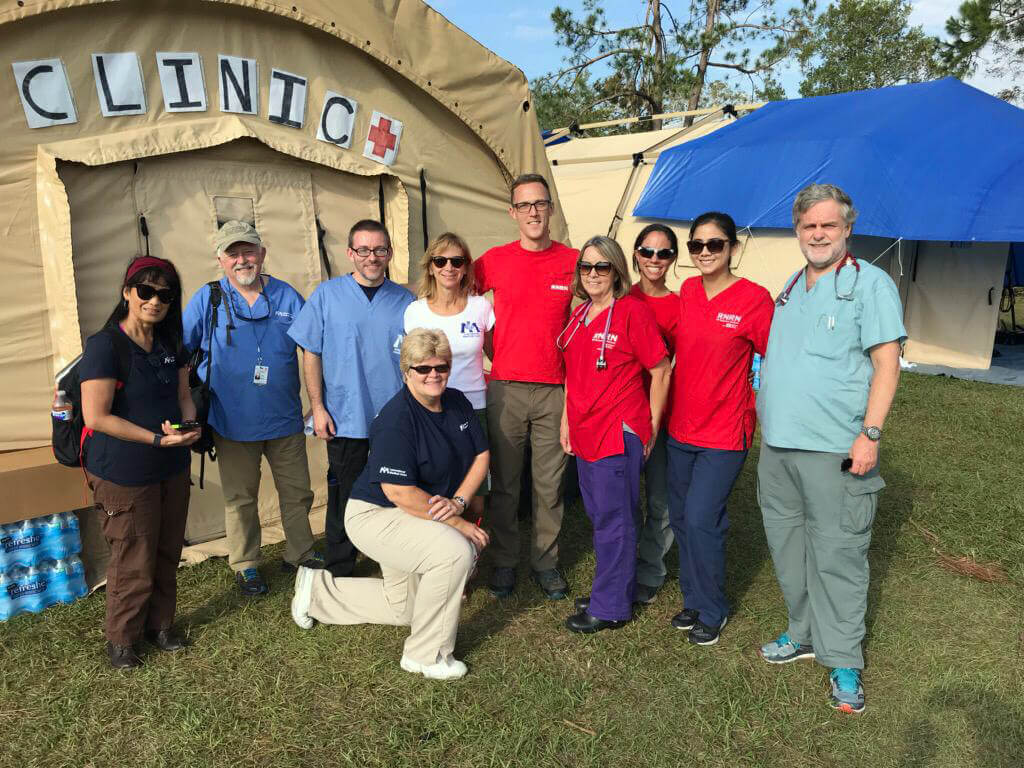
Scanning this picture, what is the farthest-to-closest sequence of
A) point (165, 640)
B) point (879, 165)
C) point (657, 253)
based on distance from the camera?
point (879, 165)
point (657, 253)
point (165, 640)

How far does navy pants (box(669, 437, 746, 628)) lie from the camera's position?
300 centimetres

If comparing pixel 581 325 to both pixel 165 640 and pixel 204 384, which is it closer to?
pixel 204 384

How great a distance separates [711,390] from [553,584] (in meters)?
1.36

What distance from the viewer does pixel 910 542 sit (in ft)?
14.1

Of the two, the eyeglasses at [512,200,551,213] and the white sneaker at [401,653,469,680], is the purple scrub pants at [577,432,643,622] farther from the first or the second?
the eyeglasses at [512,200,551,213]

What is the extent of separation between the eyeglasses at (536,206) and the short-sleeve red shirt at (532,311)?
0.67 ft

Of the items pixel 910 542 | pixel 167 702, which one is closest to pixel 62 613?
pixel 167 702

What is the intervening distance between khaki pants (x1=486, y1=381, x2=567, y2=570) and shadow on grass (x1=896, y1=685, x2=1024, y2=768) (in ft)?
5.58

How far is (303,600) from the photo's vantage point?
3230mm

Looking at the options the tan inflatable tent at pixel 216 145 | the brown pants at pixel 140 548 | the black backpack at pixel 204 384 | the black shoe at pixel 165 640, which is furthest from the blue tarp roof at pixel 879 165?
the black shoe at pixel 165 640

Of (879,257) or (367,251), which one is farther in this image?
(879,257)

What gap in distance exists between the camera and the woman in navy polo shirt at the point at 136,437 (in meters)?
2.66

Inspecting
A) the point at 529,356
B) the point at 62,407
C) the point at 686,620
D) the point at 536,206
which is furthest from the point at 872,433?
the point at 62,407

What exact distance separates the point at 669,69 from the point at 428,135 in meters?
16.6
